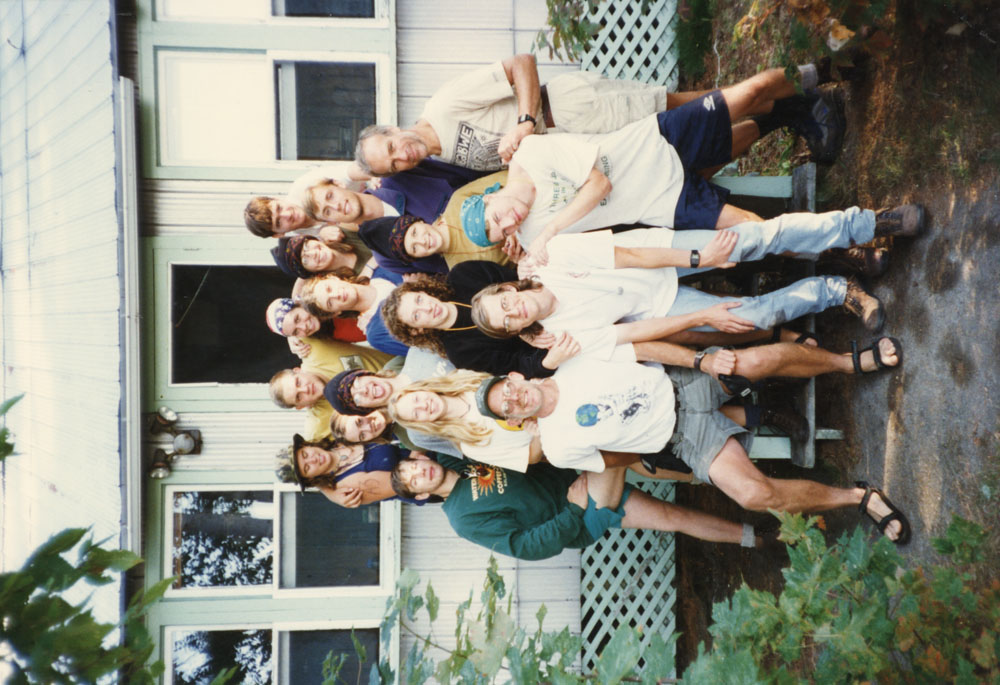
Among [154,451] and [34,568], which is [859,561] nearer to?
[34,568]

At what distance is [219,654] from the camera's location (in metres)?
6.41

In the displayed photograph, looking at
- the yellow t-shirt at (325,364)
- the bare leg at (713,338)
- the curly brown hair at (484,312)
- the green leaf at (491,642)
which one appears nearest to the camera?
the green leaf at (491,642)

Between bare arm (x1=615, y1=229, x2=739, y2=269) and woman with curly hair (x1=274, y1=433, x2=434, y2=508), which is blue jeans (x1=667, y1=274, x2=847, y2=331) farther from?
woman with curly hair (x1=274, y1=433, x2=434, y2=508)

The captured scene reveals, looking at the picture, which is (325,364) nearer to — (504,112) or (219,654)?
(504,112)

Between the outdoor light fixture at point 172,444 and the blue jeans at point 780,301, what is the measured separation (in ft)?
14.7

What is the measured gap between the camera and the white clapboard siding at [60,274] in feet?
19.1

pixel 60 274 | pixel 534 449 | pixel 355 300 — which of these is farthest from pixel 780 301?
pixel 60 274

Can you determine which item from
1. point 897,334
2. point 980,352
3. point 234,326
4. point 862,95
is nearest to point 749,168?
point 862,95

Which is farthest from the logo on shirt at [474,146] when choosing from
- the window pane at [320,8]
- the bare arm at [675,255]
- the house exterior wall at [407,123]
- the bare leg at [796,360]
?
the window pane at [320,8]

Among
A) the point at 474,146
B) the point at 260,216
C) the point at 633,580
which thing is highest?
the point at 474,146

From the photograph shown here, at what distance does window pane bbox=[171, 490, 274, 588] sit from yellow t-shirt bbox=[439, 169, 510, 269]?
343 cm

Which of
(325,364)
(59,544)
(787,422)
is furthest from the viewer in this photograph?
(325,364)

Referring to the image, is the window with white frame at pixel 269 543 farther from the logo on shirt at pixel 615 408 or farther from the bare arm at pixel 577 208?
the bare arm at pixel 577 208

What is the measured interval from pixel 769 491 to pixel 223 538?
4869 mm
